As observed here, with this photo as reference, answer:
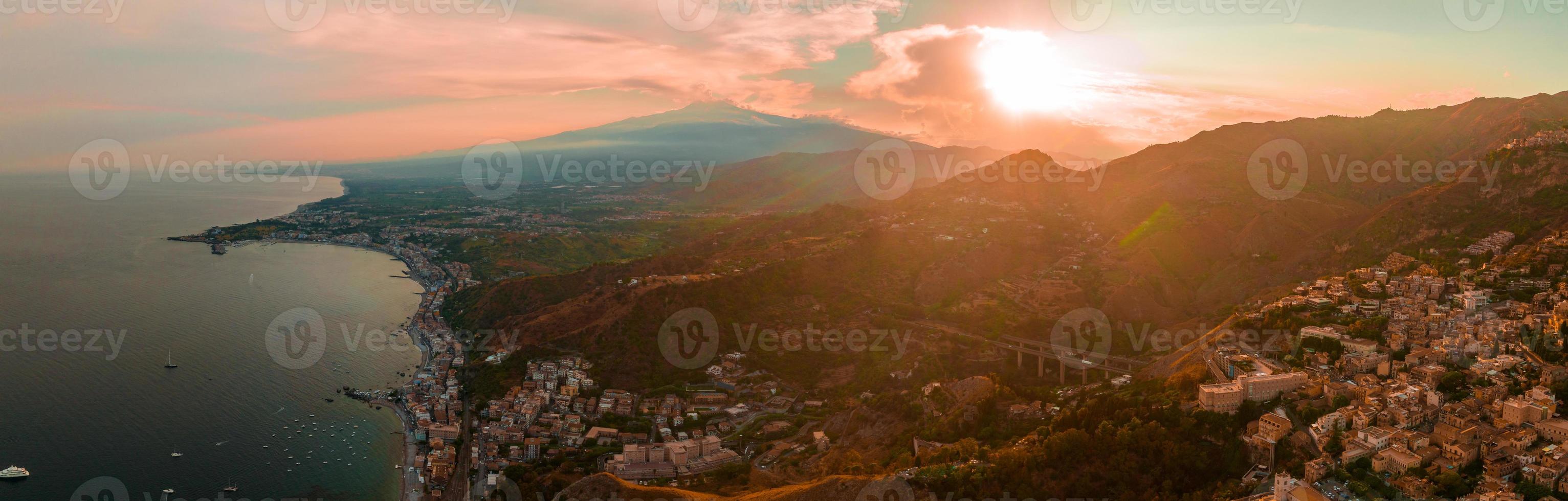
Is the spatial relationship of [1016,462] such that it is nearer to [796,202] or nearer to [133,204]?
[796,202]

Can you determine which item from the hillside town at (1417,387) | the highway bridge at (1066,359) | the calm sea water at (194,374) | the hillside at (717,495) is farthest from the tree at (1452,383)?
the calm sea water at (194,374)

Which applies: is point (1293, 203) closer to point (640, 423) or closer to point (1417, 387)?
point (1417, 387)

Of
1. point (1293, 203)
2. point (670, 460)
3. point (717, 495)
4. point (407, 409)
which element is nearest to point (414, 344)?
point (407, 409)

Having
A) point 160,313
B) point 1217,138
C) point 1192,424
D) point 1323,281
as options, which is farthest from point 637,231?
point 1192,424

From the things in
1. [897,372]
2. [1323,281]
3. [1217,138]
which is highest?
[1217,138]

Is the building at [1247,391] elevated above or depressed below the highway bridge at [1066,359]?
above

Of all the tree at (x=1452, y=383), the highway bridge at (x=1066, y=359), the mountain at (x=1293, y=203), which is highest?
the mountain at (x=1293, y=203)

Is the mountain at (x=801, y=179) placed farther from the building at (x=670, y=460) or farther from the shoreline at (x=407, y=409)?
the building at (x=670, y=460)
